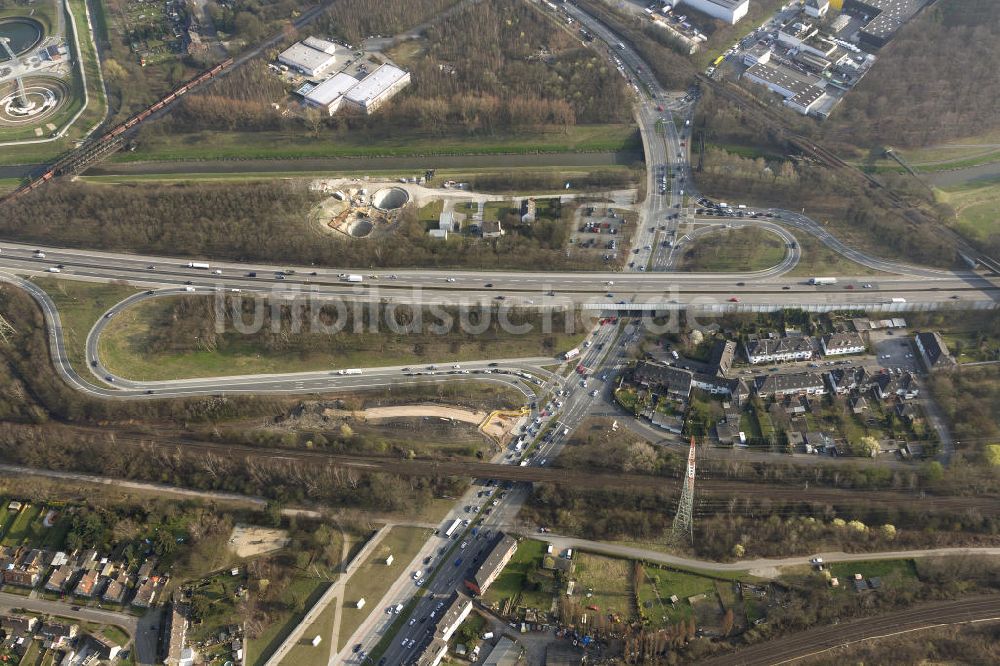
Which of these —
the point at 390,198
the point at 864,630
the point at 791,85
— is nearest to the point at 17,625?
the point at 390,198

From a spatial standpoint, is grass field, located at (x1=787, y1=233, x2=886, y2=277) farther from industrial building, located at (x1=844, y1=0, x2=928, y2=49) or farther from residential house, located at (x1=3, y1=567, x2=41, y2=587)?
residential house, located at (x1=3, y1=567, x2=41, y2=587)

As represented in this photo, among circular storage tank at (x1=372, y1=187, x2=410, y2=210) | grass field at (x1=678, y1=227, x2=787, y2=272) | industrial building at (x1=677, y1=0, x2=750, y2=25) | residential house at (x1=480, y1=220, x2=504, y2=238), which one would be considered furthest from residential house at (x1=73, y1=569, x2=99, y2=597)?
industrial building at (x1=677, y1=0, x2=750, y2=25)

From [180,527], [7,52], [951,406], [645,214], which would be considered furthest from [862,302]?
[7,52]

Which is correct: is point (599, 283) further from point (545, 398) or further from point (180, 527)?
point (180, 527)

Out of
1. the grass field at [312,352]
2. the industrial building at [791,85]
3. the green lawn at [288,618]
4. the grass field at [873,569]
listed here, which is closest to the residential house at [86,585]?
the green lawn at [288,618]

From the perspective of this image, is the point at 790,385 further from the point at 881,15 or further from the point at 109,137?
the point at 109,137
